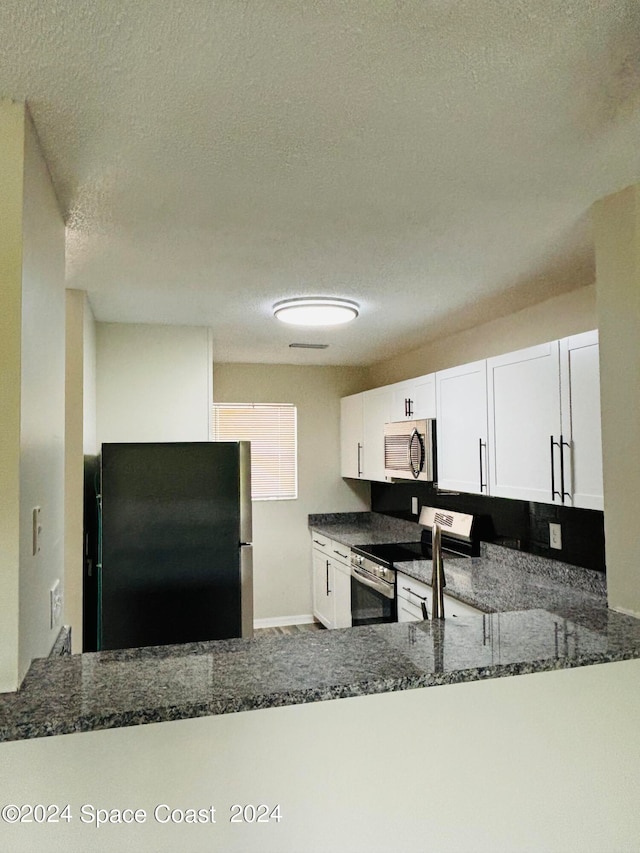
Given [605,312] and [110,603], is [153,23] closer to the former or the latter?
[605,312]

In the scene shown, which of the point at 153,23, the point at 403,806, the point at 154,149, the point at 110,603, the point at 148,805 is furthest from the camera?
the point at 110,603

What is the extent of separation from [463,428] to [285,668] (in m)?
2.34

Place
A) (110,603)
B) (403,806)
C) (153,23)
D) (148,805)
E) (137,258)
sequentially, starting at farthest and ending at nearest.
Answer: (110,603), (137,258), (403,806), (148,805), (153,23)

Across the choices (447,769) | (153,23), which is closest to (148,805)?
(447,769)

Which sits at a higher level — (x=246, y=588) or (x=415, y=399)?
(x=415, y=399)

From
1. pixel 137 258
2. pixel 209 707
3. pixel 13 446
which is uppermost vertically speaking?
pixel 137 258

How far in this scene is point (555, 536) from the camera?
3.13m

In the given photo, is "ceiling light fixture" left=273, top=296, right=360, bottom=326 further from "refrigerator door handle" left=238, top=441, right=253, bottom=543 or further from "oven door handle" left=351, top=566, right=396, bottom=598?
"oven door handle" left=351, top=566, right=396, bottom=598

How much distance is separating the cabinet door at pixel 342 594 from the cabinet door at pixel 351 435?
0.82 meters

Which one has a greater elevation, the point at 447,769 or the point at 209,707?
the point at 209,707

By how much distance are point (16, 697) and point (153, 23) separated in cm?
132

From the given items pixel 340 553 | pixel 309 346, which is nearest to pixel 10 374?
pixel 309 346

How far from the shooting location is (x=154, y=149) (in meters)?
1.54

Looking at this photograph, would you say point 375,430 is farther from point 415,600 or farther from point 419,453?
point 415,600
